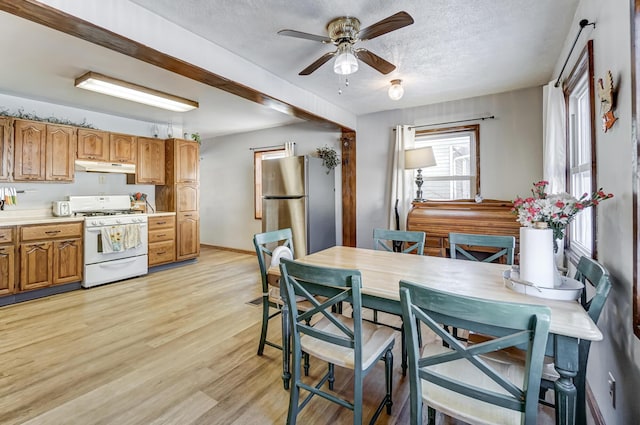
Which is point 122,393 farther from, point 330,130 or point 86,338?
point 330,130

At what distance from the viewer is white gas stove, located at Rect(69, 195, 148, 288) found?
157 inches

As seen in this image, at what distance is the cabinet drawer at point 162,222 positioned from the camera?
15.5 feet

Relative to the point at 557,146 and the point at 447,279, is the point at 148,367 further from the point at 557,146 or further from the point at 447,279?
the point at 557,146

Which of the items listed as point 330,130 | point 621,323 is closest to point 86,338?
point 621,323

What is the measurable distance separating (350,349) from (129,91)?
372 centimetres

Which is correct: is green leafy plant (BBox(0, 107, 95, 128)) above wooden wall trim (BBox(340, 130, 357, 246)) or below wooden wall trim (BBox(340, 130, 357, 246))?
above

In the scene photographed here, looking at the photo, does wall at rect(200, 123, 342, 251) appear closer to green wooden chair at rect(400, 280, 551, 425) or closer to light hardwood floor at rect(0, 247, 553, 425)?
light hardwood floor at rect(0, 247, 553, 425)

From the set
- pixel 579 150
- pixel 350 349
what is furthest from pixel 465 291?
pixel 579 150


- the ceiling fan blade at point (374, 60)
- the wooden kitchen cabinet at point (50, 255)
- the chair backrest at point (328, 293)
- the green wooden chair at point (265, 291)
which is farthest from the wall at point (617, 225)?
the wooden kitchen cabinet at point (50, 255)

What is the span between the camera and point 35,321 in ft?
9.70

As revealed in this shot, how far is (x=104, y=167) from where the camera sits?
4.45 meters

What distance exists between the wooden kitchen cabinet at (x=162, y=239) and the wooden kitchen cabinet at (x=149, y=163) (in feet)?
2.32

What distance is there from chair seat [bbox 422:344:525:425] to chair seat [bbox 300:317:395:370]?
28cm

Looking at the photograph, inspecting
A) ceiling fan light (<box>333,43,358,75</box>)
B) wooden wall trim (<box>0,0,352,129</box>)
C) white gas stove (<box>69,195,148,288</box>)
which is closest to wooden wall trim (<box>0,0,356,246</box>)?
wooden wall trim (<box>0,0,352,129</box>)
